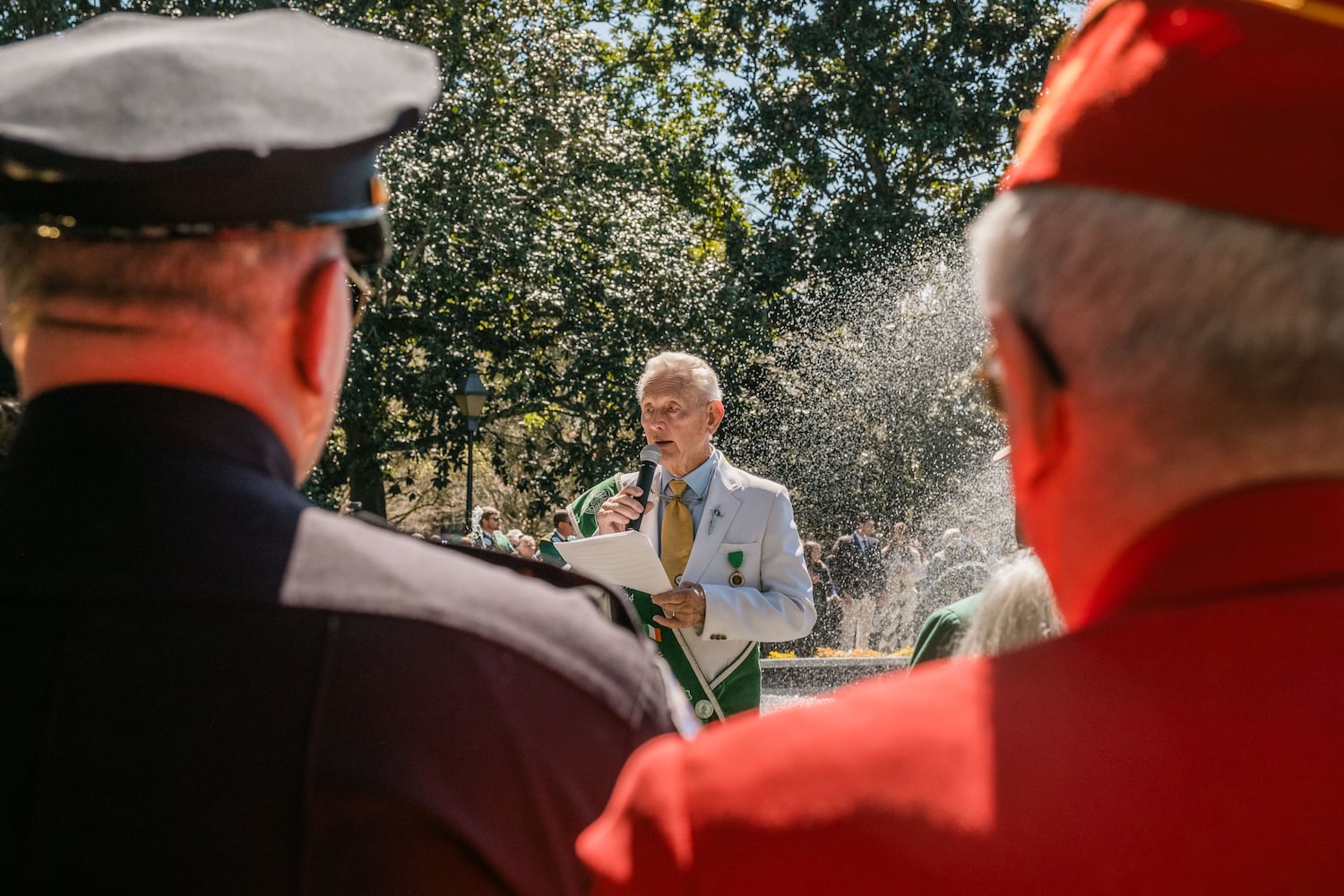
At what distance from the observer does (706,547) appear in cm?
436

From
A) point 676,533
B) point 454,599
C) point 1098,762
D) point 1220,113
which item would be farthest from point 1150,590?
point 676,533

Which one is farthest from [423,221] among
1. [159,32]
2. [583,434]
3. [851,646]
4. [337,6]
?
[159,32]

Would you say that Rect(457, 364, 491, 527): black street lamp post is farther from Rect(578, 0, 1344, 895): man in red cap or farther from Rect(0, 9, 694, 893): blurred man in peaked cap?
Rect(578, 0, 1344, 895): man in red cap

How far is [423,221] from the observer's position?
18.9 metres

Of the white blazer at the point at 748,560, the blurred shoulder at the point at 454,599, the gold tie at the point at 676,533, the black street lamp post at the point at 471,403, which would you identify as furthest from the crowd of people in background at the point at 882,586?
the blurred shoulder at the point at 454,599

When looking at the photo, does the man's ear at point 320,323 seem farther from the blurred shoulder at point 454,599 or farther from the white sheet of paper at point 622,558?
the white sheet of paper at point 622,558

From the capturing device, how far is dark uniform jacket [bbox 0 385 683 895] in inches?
42.9

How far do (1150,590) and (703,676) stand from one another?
3515 mm

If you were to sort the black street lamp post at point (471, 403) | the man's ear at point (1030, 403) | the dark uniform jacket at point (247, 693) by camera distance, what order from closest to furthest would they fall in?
the man's ear at point (1030, 403), the dark uniform jacket at point (247, 693), the black street lamp post at point (471, 403)

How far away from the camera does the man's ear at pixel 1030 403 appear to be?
2.79 ft

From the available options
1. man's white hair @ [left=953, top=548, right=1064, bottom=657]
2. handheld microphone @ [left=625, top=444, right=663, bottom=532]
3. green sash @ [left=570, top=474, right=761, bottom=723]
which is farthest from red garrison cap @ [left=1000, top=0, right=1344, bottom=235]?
handheld microphone @ [left=625, top=444, right=663, bottom=532]

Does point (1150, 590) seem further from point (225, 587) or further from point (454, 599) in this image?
point (225, 587)

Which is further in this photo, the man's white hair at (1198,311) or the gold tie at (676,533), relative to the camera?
the gold tie at (676,533)

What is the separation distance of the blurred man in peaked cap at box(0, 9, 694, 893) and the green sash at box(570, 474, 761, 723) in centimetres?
299
